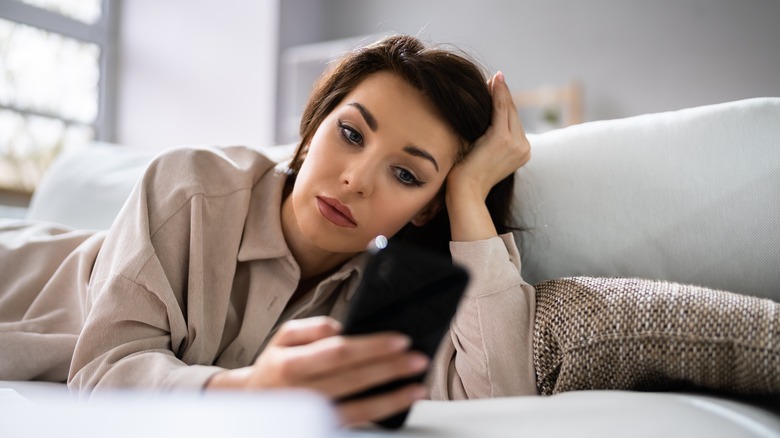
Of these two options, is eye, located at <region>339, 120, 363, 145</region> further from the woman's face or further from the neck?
the neck

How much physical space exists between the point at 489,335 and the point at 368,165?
320 mm

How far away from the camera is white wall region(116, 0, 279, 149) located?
450 cm

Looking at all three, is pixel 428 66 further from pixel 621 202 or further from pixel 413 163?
pixel 621 202

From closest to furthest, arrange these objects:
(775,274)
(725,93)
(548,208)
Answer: (775,274), (548,208), (725,93)

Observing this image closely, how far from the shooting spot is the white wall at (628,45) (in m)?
3.51

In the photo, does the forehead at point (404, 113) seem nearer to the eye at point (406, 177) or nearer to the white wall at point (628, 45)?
the eye at point (406, 177)

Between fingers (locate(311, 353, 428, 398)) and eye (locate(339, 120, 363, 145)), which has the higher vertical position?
eye (locate(339, 120, 363, 145))

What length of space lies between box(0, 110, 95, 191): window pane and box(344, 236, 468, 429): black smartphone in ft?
12.8

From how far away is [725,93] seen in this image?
356cm

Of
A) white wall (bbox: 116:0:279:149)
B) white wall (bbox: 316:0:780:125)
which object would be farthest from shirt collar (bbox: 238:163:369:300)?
white wall (bbox: 116:0:279:149)

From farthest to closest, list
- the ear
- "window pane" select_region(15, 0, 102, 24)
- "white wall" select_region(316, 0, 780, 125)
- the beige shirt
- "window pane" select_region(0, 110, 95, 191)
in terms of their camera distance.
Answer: "window pane" select_region(15, 0, 102, 24) → "window pane" select_region(0, 110, 95, 191) → "white wall" select_region(316, 0, 780, 125) → the ear → the beige shirt

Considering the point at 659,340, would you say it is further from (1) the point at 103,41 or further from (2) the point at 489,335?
(1) the point at 103,41

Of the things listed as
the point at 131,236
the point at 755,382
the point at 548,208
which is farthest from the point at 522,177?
the point at 131,236

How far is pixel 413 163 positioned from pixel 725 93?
121 inches
